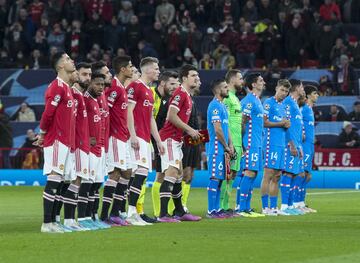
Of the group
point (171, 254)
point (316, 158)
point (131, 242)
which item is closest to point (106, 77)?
point (131, 242)

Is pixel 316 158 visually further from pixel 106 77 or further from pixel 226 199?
pixel 106 77

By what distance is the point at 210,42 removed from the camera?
123 ft

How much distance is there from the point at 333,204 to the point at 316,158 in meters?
7.95

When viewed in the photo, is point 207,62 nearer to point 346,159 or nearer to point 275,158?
point 346,159

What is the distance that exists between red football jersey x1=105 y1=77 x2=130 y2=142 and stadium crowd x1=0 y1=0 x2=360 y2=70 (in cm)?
1788

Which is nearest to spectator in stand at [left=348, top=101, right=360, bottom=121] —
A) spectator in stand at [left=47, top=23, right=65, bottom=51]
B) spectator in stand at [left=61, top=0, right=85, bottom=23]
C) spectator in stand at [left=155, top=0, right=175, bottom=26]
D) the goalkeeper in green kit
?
spectator in stand at [left=155, top=0, right=175, bottom=26]

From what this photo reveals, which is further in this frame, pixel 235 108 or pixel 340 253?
pixel 235 108

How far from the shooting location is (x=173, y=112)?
62.3 ft

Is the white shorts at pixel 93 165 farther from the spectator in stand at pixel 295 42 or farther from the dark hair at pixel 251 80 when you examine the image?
the spectator in stand at pixel 295 42

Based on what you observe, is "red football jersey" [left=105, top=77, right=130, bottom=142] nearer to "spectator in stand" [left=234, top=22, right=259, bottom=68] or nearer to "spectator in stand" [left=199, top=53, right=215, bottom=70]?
"spectator in stand" [left=199, top=53, right=215, bottom=70]

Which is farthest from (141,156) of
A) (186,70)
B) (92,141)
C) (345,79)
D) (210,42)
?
(210,42)

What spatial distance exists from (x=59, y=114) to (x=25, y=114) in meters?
19.9

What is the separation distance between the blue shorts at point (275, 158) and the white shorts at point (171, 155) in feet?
10.8

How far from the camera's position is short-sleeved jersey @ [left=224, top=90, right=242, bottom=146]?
68.5ft
